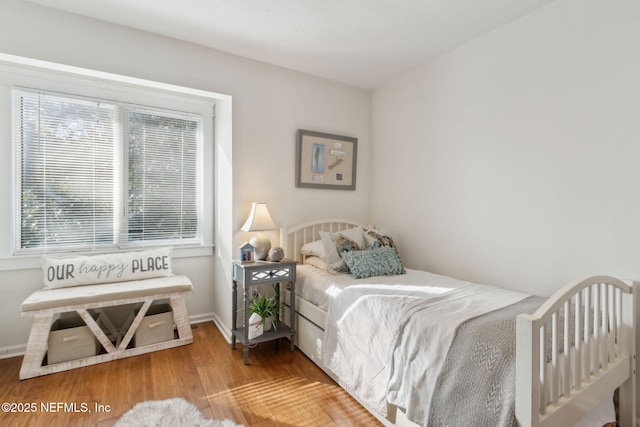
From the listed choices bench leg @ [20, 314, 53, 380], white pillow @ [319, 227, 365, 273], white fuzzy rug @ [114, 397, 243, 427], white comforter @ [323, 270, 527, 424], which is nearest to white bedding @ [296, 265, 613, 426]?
white comforter @ [323, 270, 527, 424]

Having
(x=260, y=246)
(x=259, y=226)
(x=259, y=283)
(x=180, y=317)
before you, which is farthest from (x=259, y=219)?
(x=180, y=317)

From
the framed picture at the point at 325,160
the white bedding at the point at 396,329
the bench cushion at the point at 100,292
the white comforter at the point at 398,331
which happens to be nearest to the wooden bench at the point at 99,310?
the bench cushion at the point at 100,292

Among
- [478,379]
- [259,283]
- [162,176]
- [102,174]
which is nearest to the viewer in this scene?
[478,379]

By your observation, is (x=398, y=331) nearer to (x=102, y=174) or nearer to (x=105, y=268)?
(x=105, y=268)

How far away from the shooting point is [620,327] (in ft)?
5.62

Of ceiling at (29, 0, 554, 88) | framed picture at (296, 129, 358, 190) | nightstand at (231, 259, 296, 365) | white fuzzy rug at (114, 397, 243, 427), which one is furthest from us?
framed picture at (296, 129, 358, 190)

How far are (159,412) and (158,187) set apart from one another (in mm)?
2006

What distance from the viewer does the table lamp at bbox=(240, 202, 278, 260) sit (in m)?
2.64

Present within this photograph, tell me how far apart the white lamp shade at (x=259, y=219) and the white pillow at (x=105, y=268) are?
0.86 m

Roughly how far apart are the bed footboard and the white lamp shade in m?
1.98

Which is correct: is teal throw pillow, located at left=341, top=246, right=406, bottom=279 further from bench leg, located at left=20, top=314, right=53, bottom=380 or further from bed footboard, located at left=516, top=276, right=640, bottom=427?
bench leg, located at left=20, top=314, right=53, bottom=380

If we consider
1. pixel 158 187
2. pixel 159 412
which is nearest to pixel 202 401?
pixel 159 412

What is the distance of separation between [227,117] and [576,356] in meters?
2.88

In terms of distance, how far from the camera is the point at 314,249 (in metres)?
2.87
